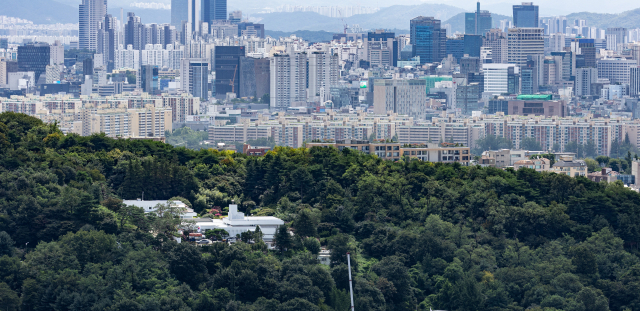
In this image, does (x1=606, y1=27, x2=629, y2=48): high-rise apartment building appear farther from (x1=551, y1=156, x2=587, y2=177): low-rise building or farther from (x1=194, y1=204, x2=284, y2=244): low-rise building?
(x1=194, y1=204, x2=284, y2=244): low-rise building

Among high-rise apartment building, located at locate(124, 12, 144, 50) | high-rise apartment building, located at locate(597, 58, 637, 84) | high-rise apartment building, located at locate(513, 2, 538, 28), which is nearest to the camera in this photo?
high-rise apartment building, located at locate(597, 58, 637, 84)

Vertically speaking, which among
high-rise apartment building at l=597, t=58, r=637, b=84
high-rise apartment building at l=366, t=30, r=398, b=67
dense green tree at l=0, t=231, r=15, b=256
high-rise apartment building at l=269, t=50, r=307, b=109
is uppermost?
high-rise apartment building at l=366, t=30, r=398, b=67

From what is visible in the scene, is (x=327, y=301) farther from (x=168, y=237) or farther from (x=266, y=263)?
(x=168, y=237)

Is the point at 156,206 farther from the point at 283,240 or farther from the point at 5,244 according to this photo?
the point at 5,244

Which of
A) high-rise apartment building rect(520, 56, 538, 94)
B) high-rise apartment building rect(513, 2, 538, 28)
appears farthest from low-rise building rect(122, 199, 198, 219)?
high-rise apartment building rect(513, 2, 538, 28)

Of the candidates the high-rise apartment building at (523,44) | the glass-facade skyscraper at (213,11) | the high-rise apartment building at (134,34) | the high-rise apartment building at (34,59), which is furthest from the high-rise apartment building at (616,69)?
the high-rise apartment building at (134,34)
